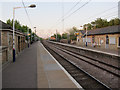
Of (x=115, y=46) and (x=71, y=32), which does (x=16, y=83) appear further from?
(x=71, y=32)

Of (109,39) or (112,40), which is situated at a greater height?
(109,39)

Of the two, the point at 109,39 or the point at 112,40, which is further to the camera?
the point at 109,39

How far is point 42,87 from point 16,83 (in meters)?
1.49

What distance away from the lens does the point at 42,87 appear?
187 inches

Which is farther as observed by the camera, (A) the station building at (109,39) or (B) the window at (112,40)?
(B) the window at (112,40)

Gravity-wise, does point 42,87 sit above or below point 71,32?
below

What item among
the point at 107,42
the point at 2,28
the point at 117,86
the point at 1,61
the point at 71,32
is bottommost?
the point at 117,86

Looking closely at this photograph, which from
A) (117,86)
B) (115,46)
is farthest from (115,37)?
(117,86)

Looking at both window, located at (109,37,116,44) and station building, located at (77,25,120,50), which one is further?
window, located at (109,37,116,44)

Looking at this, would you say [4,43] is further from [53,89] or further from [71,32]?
[71,32]

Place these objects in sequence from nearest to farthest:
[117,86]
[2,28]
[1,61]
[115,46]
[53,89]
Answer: [53,89]
[117,86]
[1,61]
[2,28]
[115,46]

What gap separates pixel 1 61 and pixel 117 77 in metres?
8.85

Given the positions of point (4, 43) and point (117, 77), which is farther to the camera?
point (4, 43)

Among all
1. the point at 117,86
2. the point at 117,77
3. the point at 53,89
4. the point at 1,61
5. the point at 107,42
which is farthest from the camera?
the point at 107,42
